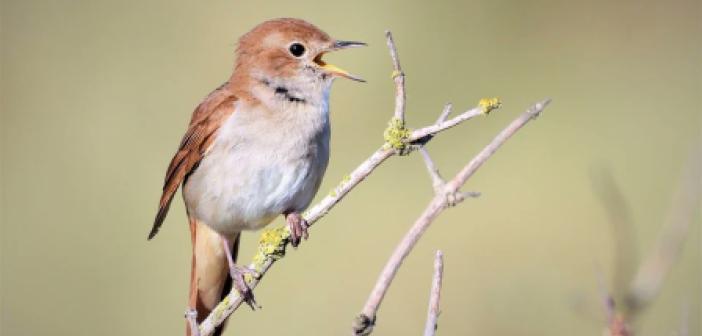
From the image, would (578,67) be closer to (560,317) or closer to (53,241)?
(560,317)

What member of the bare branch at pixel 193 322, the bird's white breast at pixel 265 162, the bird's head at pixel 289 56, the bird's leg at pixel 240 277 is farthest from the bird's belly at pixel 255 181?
the bare branch at pixel 193 322

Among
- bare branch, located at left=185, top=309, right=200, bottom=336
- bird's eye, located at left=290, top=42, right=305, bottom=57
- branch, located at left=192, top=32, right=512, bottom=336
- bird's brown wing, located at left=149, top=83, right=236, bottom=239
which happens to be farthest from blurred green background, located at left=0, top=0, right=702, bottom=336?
bare branch, located at left=185, top=309, right=200, bottom=336

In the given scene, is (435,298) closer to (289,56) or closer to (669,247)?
Answer: (669,247)

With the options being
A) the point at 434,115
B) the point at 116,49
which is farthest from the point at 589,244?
the point at 116,49

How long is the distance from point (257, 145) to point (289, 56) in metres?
0.43

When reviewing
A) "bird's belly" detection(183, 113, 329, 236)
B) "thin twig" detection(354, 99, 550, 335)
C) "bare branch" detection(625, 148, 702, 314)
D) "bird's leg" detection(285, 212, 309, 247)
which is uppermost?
"thin twig" detection(354, 99, 550, 335)

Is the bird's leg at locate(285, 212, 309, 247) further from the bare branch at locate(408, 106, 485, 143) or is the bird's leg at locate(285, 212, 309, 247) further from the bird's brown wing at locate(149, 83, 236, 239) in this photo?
the bare branch at locate(408, 106, 485, 143)

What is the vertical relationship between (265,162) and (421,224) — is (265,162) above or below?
below

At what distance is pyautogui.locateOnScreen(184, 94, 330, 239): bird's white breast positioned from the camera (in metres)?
3.98

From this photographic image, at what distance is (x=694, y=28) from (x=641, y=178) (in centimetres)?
272

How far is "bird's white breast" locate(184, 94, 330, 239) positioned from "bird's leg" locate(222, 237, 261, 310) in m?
0.21

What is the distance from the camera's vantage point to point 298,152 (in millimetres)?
3984

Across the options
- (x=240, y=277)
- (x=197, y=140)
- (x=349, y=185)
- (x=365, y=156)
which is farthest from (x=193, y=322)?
(x=365, y=156)

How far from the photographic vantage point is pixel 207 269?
4406 mm
